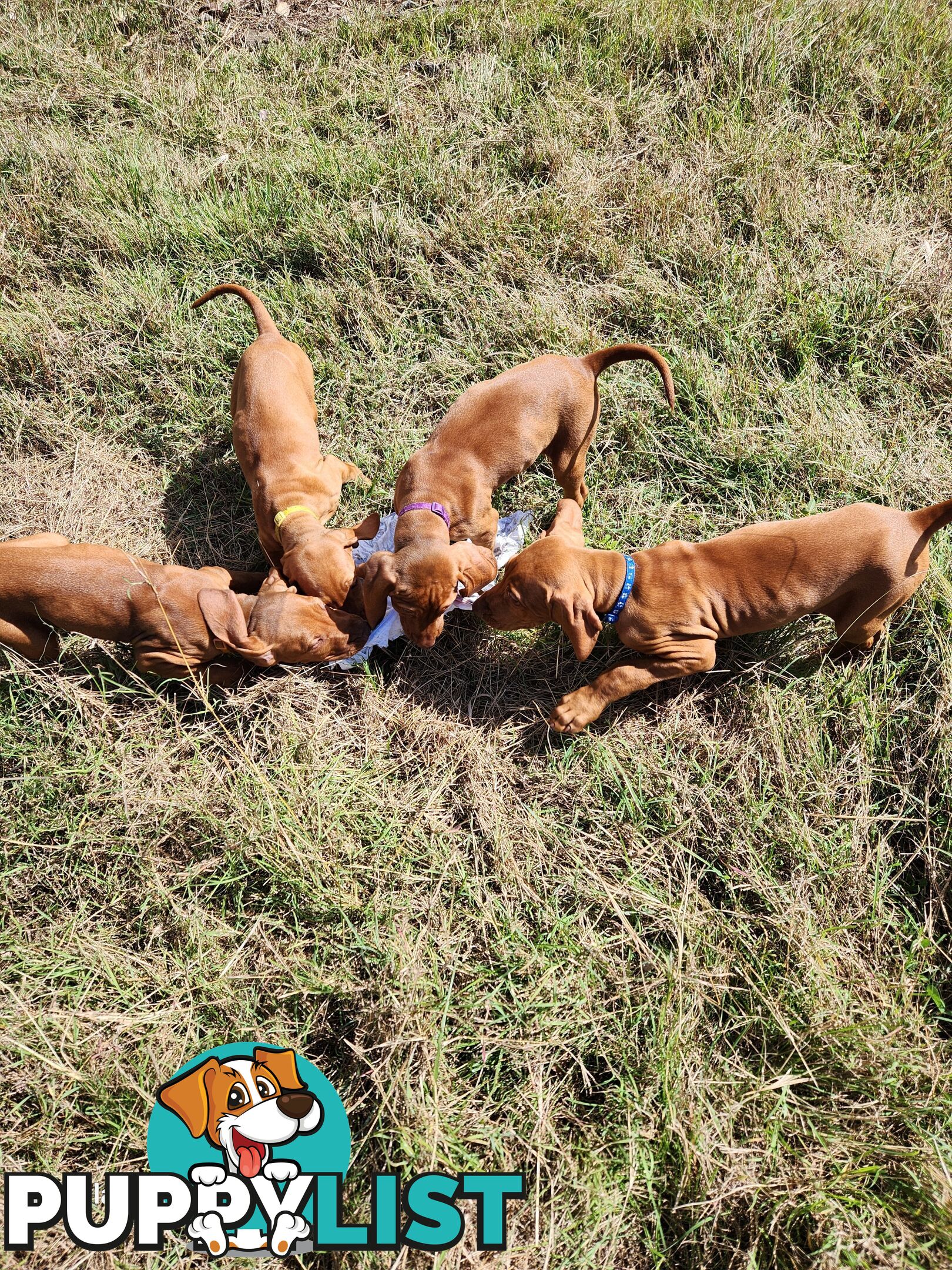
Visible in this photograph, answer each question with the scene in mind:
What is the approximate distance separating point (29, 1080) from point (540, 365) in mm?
3760

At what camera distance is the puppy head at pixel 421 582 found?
3549mm

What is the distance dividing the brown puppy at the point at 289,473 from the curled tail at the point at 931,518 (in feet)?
8.18

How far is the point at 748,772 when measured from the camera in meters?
3.68

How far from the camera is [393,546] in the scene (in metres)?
4.07

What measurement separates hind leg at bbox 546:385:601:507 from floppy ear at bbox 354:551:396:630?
3.68 feet

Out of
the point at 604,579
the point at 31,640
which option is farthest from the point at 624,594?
the point at 31,640

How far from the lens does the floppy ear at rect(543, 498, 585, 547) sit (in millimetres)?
4094

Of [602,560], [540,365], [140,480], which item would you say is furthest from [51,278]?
[602,560]

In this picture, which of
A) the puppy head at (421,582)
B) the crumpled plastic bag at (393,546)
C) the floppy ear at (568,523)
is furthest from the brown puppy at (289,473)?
the floppy ear at (568,523)

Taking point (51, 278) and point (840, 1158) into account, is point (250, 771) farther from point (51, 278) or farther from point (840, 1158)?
point (51, 278)

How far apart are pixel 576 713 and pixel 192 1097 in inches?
84.7

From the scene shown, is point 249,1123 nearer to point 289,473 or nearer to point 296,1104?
point 296,1104

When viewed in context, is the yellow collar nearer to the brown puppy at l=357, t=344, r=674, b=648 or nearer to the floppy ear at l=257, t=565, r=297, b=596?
the floppy ear at l=257, t=565, r=297, b=596

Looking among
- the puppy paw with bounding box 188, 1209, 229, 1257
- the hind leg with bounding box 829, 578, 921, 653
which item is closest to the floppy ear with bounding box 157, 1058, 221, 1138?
the puppy paw with bounding box 188, 1209, 229, 1257
